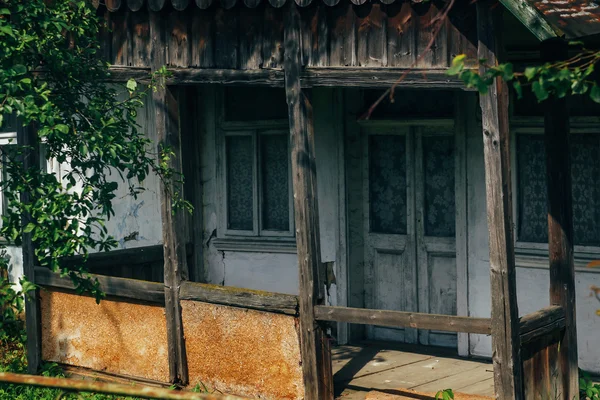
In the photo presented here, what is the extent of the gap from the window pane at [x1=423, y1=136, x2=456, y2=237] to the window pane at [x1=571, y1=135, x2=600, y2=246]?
3.91 ft

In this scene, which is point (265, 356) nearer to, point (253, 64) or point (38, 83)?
point (253, 64)

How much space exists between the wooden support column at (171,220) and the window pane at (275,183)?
1.78 meters

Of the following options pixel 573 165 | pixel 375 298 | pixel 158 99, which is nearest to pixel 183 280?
pixel 158 99

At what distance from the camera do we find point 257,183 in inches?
392

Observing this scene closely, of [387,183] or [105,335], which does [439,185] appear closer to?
[387,183]

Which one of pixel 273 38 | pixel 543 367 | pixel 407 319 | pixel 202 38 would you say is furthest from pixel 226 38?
pixel 543 367

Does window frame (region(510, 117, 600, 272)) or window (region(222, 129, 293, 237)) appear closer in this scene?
window frame (region(510, 117, 600, 272))

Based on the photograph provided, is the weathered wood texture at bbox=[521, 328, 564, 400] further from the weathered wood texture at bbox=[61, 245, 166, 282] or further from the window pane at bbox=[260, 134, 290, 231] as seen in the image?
the weathered wood texture at bbox=[61, 245, 166, 282]

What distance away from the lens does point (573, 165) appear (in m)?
8.19

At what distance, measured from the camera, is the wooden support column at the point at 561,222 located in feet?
23.6

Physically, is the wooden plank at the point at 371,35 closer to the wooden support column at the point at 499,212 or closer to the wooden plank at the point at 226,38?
the wooden support column at the point at 499,212

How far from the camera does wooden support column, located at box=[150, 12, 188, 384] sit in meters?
8.19

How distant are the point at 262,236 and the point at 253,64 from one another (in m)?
2.69

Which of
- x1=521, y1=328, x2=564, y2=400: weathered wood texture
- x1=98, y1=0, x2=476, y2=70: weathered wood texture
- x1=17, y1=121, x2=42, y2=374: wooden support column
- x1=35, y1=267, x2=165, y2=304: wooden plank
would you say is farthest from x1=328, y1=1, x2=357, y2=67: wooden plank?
x1=17, y1=121, x2=42, y2=374: wooden support column
